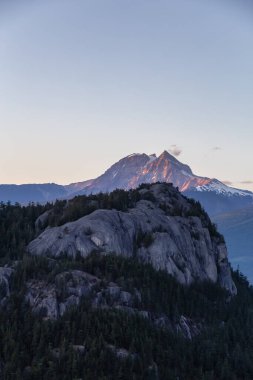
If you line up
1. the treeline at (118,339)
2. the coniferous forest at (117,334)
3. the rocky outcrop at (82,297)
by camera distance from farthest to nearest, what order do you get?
the rocky outcrop at (82,297) → the coniferous forest at (117,334) → the treeline at (118,339)

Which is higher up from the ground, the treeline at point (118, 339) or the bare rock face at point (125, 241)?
the bare rock face at point (125, 241)

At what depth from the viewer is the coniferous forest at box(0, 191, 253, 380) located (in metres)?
122

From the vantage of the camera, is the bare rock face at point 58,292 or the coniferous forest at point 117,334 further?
the bare rock face at point 58,292

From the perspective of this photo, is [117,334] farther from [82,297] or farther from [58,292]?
[58,292]

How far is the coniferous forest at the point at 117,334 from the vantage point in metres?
122

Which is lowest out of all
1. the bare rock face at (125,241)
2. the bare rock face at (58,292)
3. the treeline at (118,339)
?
the treeline at (118,339)

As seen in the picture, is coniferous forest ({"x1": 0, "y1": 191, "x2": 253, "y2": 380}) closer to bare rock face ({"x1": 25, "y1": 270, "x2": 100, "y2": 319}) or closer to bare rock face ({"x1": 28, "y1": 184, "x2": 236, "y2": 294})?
bare rock face ({"x1": 25, "y1": 270, "x2": 100, "y2": 319})

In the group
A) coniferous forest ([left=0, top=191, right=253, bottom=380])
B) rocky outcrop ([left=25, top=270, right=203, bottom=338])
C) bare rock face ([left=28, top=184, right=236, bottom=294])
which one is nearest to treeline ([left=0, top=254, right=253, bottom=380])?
coniferous forest ([left=0, top=191, right=253, bottom=380])

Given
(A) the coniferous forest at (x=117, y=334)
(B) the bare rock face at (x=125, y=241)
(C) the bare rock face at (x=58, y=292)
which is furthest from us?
(B) the bare rock face at (x=125, y=241)

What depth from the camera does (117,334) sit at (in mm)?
134875

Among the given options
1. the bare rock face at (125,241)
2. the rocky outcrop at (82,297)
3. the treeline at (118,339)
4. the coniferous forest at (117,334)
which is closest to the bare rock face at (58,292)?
the rocky outcrop at (82,297)

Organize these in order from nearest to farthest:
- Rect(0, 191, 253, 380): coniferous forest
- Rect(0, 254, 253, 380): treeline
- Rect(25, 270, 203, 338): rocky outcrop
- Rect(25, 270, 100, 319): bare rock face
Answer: Rect(0, 254, 253, 380): treeline
Rect(0, 191, 253, 380): coniferous forest
Rect(25, 270, 100, 319): bare rock face
Rect(25, 270, 203, 338): rocky outcrop

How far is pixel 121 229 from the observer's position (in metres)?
184

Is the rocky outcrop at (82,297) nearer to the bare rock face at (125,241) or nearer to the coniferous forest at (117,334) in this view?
the coniferous forest at (117,334)
